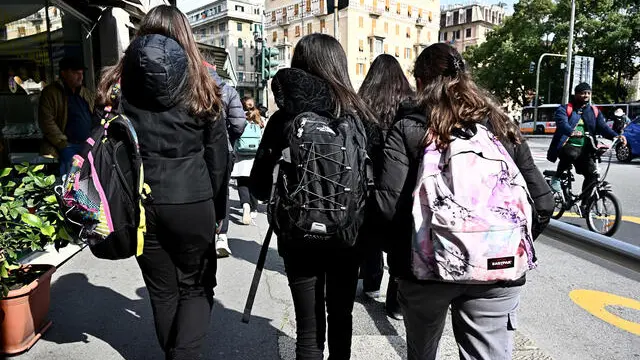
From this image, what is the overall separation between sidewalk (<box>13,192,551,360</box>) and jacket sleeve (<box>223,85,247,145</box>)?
55.8 inches

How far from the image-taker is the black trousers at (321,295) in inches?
85.1

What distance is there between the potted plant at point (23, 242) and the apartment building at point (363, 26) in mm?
59262

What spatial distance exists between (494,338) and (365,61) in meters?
64.6

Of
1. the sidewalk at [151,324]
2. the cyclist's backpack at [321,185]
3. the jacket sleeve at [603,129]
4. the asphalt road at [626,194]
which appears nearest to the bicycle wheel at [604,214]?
the asphalt road at [626,194]

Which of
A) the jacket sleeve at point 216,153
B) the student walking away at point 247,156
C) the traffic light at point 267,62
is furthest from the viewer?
the traffic light at point 267,62

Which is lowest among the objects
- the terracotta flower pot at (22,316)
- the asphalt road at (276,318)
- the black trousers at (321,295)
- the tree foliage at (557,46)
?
the asphalt road at (276,318)

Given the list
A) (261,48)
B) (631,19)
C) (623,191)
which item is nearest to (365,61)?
(631,19)

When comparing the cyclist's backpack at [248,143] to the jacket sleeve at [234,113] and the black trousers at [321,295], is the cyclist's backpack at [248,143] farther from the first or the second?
the black trousers at [321,295]

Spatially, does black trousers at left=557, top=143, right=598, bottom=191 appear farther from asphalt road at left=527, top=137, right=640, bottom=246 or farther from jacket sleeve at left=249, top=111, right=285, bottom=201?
jacket sleeve at left=249, top=111, right=285, bottom=201

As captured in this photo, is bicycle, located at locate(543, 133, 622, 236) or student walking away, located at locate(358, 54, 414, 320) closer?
student walking away, located at locate(358, 54, 414, 320)

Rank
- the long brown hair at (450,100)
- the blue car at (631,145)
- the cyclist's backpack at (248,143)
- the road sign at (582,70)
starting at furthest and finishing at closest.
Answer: the road sign at (582,70), the blue car at (631,145), the cyclist's backpack at (248,143), the long brown hair at (450,100)

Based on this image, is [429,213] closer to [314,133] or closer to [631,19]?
[314,133]

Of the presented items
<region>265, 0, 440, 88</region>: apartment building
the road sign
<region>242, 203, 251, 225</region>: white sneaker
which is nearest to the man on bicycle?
<region>242, 203, 251, 225</region>: white sneaker

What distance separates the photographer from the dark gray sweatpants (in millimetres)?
1830
